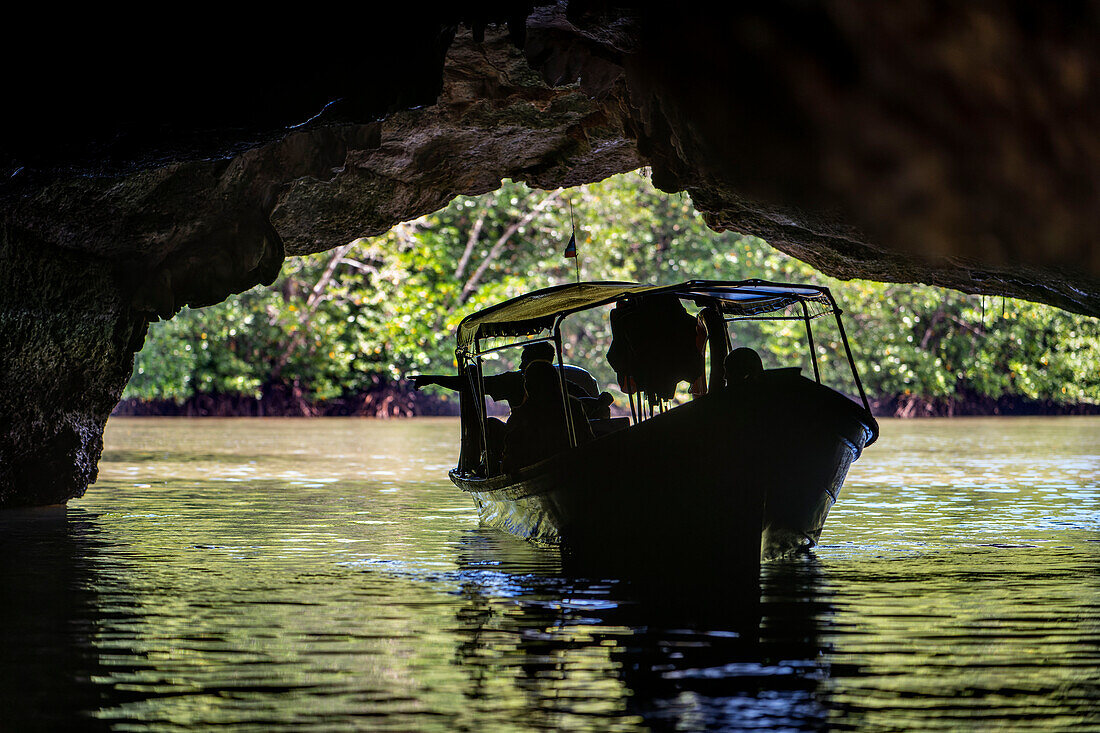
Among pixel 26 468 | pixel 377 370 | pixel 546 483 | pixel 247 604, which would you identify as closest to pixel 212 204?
pixel 26 468

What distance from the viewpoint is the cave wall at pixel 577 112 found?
6.06 meters

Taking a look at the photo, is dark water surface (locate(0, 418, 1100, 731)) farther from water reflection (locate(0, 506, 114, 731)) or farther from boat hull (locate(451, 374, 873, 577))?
boat hull (locate(451, 374, 873, 577))

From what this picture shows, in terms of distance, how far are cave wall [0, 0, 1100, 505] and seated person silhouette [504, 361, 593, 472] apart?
1.58 meters

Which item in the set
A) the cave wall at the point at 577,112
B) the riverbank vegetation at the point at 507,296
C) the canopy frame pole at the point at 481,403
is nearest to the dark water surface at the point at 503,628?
the canopy frame pole at the point at 481,403

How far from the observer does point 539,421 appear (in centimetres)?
884

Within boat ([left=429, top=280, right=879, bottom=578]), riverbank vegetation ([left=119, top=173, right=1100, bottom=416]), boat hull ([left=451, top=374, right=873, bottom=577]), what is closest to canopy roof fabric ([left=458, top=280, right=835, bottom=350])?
boat ([left=429, top=280, right=879, bottom=578])

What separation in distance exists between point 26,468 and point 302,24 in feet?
18.0

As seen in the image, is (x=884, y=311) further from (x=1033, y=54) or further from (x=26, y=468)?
(x=1033, y=54)

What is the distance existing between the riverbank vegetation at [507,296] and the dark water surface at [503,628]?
17183 mm

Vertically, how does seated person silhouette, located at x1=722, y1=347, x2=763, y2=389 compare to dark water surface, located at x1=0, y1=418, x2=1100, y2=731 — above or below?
above

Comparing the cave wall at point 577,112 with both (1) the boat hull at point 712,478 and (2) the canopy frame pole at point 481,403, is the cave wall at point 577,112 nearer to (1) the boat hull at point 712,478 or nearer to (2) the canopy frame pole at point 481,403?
(1) the boat hull at point 712,478

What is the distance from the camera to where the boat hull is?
700 centimetres

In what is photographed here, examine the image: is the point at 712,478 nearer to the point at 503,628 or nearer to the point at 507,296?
the point at 503,628

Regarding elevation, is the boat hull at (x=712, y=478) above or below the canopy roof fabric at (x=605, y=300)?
below
